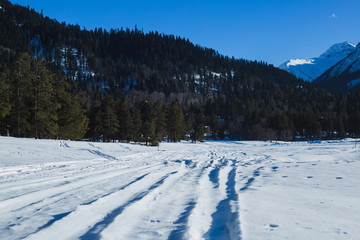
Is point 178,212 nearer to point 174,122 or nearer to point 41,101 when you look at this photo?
point 41,101

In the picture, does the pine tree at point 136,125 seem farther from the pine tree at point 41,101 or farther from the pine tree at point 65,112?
the pine tree at point 41,101

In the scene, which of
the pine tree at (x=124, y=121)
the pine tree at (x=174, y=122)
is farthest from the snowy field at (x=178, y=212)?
the pine tree at (x=174, y=122)

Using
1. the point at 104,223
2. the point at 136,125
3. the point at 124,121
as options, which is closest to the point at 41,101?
the point at 124,121

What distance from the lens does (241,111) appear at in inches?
4473

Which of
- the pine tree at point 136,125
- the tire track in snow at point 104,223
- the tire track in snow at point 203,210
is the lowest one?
the tire track in snow at point 203,210

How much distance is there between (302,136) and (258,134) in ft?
61.2

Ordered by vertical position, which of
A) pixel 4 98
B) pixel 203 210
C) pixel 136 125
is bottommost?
pixel 203 210

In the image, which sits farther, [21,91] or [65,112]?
[65,112]

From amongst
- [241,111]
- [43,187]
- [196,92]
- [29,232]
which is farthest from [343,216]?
[196,92]

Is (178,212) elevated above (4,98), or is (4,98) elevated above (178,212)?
(4,98)

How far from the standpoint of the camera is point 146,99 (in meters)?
50.8

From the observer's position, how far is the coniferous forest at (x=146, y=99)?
2556 cm

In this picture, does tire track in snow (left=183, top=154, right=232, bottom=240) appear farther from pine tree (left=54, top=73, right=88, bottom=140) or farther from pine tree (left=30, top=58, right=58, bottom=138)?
pine tree (left=54, top=73, right=88, bottom=140)

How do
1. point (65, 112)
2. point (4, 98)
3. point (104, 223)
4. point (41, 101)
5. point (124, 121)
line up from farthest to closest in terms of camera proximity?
point (124, 121), point (65, 112), point (41, 101), point (4, 98), point (104, 223)
